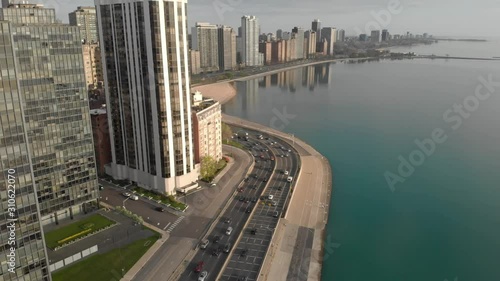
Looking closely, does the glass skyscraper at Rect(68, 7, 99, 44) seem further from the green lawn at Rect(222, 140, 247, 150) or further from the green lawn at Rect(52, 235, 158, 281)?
the green lawn at Rect(52, 235, 158, 281)

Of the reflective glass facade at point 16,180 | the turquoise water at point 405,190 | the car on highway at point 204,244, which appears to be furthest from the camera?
the turquoise water at point 405,190

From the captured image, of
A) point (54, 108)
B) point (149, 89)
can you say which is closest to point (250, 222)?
point (149, 89)

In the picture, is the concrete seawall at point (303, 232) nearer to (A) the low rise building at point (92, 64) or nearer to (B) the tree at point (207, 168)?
(B) the tree at point (207, 168)

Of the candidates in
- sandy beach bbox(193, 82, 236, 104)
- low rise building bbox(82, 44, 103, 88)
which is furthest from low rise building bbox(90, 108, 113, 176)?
sandy beach bbox(193, 82, 236, 104)

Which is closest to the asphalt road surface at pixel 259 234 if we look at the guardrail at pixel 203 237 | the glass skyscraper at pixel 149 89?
the guardrail at pixel 203 237

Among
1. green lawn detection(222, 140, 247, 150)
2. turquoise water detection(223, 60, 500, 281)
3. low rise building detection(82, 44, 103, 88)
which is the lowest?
turquoise water detection(223, 60, 500, 281)
